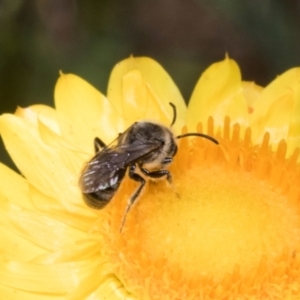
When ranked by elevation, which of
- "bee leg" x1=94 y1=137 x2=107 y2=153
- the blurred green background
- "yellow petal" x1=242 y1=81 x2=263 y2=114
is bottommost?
"bee leg" x1=94 y1=137 x2=107 y2=153

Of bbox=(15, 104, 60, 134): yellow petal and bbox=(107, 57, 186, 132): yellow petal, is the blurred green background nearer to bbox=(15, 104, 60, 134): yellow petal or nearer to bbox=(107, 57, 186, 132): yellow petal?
bbox=(15, 104, 60, 134): yellow petal

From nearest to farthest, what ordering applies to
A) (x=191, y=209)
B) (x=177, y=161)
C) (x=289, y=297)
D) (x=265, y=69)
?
(x=289, y=297)
(x=191, y=209)
(x=177, y=161)
(x=265, y=69)

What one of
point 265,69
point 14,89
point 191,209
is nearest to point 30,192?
point 191,209

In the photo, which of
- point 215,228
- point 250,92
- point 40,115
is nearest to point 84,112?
point 40,115

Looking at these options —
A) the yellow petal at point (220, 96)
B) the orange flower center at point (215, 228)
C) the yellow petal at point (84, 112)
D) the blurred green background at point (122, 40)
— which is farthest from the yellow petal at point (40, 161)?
the blurred green background at point (122, 40)

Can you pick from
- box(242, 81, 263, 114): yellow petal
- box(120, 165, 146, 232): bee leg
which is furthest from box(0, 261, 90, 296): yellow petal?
box(242, 81, 263, 114): yellow petal

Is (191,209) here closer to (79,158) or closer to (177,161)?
(177,161)

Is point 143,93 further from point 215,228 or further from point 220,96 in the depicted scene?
point 215,228

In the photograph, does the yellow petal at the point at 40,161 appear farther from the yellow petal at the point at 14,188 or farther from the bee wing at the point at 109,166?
the bee wing at the point at 109,166

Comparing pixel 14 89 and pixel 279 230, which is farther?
pixel 14 89
